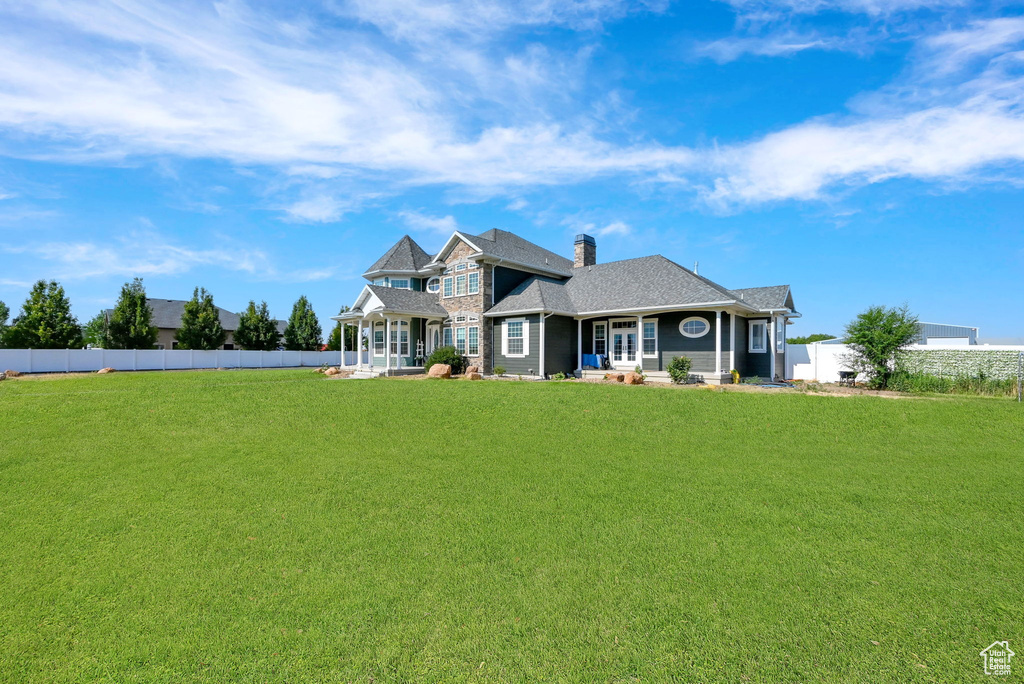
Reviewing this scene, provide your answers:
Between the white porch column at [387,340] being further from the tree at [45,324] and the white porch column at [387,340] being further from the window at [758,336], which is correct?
the tree at [45,324]

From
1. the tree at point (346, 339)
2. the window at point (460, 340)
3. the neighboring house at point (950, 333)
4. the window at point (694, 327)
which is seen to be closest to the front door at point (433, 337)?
the window at point (460, 340)

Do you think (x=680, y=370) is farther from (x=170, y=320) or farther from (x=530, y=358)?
(x=170, y=320)

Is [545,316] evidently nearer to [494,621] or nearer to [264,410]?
[264,410]

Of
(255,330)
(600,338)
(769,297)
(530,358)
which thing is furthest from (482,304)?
(255,330)

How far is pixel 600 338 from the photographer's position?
22938 mm

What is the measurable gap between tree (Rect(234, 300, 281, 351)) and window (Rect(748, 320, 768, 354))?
125 ft

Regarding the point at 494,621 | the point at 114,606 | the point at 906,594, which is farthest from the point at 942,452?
the point at 114,606

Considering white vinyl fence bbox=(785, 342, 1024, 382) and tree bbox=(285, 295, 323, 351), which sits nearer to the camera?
white vinyl fence bbox=(785, 342, 1024, 382)

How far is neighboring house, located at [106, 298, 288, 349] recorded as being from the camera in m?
45.0

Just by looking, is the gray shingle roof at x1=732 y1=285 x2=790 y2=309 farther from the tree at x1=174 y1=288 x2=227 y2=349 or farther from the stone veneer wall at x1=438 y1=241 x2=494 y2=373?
the tree at x1=174 y1=288 x2=227 y2=349

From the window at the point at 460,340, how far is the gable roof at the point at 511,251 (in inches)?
162

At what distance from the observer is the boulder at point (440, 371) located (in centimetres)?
2150

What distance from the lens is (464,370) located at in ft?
76.9

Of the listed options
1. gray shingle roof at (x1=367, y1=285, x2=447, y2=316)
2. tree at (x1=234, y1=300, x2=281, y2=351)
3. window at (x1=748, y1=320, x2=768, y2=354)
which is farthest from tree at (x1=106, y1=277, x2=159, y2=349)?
window at (x1=748, y1=320, x2=768, y2=354)
